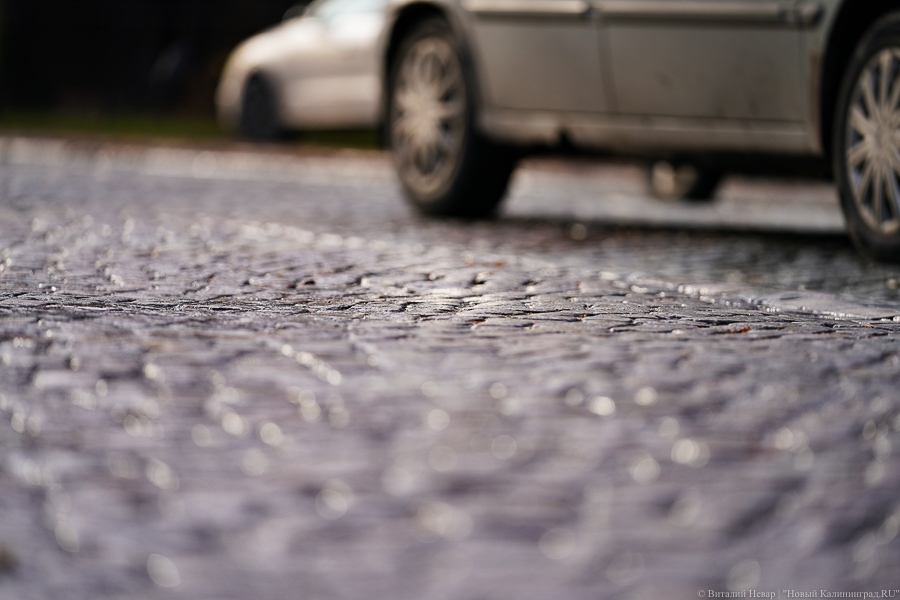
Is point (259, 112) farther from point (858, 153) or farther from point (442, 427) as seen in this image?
point (442, 427)

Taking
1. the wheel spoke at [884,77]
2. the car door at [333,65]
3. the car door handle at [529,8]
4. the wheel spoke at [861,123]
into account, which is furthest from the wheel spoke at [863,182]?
the car door at [333,65]

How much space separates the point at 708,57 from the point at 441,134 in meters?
1.69

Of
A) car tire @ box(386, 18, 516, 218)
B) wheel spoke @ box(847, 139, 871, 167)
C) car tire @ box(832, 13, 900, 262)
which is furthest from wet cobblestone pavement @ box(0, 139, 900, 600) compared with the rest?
car tire @ box(386, 18, 516, 218)

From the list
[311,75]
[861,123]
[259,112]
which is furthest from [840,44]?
[259,112]

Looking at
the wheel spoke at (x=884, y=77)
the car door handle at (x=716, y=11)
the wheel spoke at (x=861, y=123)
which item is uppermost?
the car door handle at (x=716, y=11)

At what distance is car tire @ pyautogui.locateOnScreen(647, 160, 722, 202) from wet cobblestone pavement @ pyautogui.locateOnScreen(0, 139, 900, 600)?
9.95 ft

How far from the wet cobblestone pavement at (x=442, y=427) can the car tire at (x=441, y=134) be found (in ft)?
5.09

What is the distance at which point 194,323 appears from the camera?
13.9 feet

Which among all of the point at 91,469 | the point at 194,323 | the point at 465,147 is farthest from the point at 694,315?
the point at 465,147

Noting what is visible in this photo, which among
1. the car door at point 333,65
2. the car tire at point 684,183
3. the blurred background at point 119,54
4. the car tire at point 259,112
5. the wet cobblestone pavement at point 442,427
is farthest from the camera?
the blurred background at point 119,54

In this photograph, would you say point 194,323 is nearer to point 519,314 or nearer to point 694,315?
point 519,314

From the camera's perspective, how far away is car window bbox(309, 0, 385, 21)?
12539 mm

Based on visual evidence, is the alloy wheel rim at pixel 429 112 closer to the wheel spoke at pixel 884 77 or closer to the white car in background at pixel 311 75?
the wheel spoke at pixel 884 77

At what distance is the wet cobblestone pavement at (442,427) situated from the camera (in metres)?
2.29
